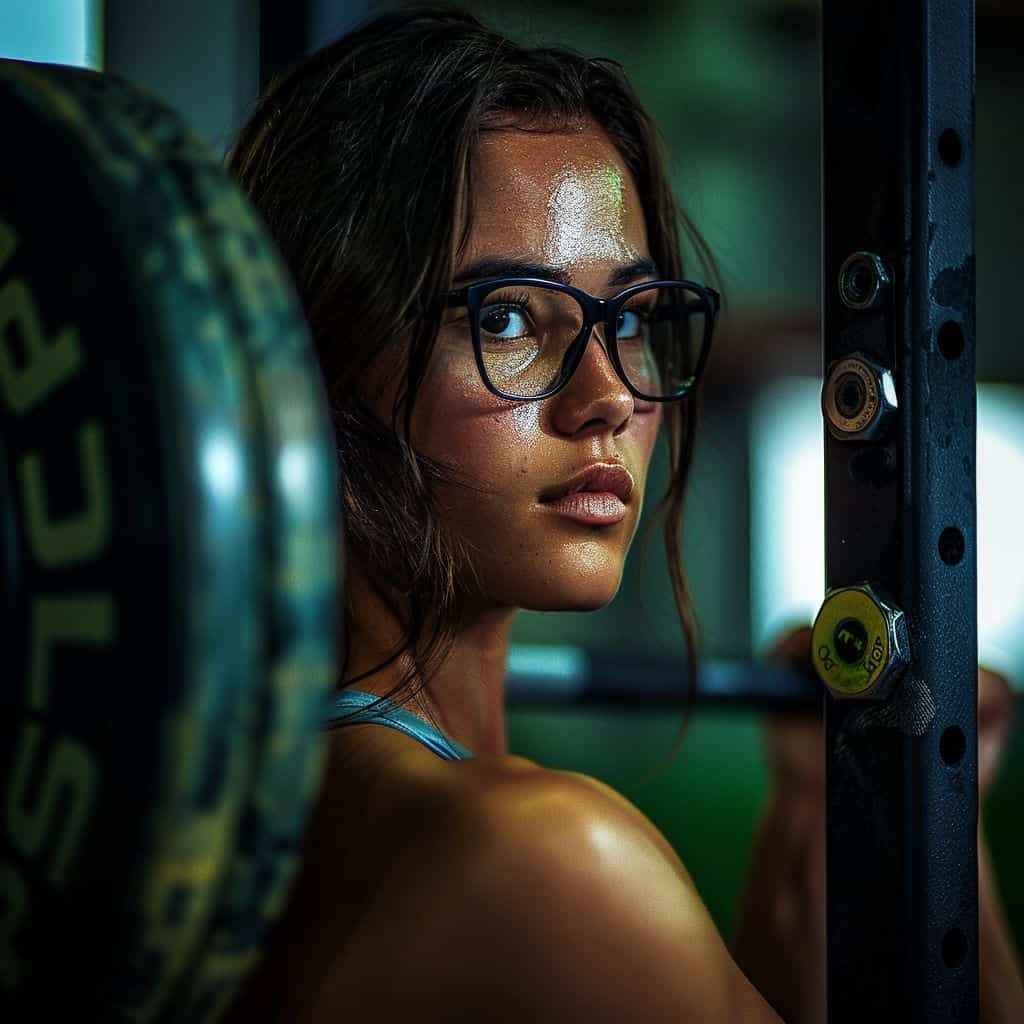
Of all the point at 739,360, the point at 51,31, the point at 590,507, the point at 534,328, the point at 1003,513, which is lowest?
the point at 1003,513

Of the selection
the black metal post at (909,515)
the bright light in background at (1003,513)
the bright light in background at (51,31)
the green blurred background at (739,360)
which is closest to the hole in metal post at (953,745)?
the black metal post at (909,515)

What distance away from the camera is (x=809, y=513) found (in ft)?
13.2

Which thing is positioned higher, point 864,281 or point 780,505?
point 864,281

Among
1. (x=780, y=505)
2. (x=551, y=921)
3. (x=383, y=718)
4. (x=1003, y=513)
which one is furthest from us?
(x=1003, y=513)

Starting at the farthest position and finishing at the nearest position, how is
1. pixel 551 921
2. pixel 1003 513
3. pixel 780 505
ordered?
pixel 1003 513, pixel 780 505, pixel 551 921

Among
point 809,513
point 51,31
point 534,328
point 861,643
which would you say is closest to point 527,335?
point 534,328

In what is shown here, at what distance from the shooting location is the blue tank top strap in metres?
0.76

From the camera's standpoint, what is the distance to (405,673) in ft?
2.72

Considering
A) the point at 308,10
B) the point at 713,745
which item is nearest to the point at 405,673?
the point at 308,10

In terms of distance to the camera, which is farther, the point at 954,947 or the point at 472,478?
the point at 472,478

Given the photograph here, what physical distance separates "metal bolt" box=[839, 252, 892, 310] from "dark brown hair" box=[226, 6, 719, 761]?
21cm

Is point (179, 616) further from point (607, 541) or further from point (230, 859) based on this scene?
point (607, 541)

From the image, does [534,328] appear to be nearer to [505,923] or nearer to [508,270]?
[508,270]

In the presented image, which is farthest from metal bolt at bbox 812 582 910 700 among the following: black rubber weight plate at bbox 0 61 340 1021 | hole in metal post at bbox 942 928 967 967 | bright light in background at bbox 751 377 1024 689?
bright light in background at bbox 751 377 1024 689
